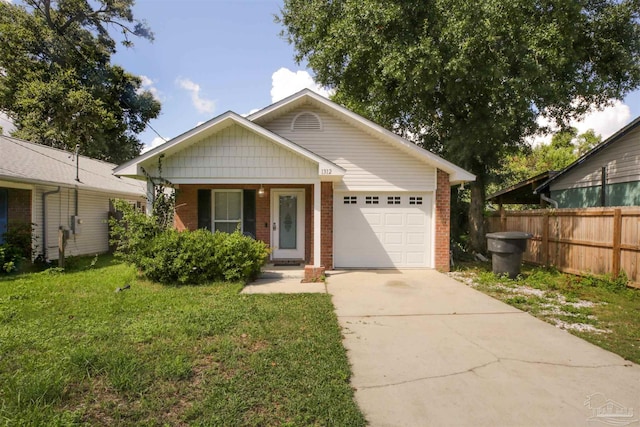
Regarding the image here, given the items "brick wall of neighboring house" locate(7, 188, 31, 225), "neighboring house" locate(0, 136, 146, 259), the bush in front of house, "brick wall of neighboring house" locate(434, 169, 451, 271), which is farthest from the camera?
"brick wall of neighboring house" locate(7, 188, 31, 225)

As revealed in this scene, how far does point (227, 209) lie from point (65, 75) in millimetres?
18034

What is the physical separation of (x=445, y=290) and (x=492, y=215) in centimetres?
740

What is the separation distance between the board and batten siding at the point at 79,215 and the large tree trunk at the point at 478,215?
42.5ft

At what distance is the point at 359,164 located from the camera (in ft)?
34.5

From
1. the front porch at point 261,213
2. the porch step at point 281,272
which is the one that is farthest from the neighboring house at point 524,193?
the porch step at point 281,272

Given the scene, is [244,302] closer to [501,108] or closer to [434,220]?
[434,220]

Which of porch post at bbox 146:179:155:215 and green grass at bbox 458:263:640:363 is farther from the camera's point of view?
porch post at bbox 146:179:155:215

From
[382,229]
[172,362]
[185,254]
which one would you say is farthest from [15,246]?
[382,229]

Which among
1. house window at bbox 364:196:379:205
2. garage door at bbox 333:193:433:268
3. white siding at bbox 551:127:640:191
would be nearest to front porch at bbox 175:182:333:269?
garage door at bbox 333:193:433:268

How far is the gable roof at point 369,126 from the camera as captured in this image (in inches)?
394

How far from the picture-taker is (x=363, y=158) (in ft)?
34.6

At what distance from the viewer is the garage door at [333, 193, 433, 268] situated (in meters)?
10.7

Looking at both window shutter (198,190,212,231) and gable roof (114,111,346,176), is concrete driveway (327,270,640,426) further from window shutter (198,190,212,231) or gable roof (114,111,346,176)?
window shutter (198,190,212,231)

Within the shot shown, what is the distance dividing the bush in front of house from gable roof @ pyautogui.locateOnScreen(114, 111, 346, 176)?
0.96 m
